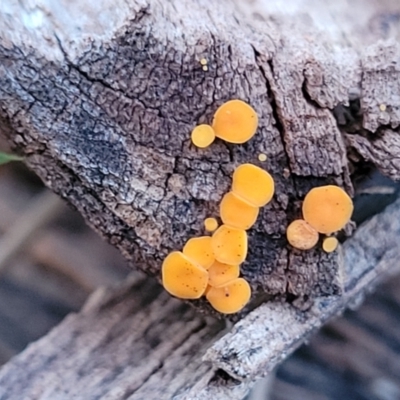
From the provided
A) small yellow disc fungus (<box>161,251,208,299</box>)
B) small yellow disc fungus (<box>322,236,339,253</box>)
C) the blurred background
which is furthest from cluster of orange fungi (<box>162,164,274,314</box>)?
the blurred background

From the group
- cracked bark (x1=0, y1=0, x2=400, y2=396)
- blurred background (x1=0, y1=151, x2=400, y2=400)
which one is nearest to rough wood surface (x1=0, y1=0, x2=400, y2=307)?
cracked bark (x1=0, y1=0, x2=400, y2=396)

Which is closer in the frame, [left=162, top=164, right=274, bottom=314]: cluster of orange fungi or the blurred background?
[left=162, top=164, right=274, bottom=314]: cluster of orange fungi

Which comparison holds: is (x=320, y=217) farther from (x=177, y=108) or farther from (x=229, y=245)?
(x=177, y=108)

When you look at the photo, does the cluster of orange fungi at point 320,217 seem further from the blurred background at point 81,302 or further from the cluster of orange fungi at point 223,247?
the blurred background at point 81,302

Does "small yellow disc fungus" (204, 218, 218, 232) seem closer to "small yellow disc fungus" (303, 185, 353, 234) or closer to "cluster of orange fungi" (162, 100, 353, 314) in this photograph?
"cluster of orange fungi" (162, 100, 353, 314)

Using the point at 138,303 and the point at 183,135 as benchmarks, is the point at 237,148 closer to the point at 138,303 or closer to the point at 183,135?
the point at 183,135

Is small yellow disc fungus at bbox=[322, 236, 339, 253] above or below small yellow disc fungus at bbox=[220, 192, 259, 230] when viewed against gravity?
above

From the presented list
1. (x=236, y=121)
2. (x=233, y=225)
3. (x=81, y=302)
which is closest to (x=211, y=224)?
(x=233, y=225)

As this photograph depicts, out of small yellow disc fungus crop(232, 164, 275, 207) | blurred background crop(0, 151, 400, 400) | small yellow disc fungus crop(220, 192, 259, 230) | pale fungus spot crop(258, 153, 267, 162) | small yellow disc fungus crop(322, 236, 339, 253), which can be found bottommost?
blurred background crop(0, 151, 400, 400)
